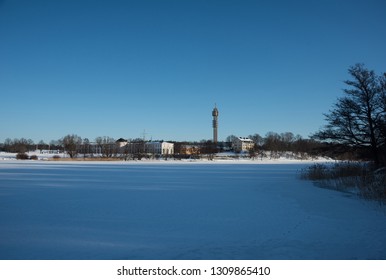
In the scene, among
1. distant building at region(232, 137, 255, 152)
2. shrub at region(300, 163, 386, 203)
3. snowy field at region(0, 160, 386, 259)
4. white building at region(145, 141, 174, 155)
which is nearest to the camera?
snowy field at region(0, 160, 386, 259)

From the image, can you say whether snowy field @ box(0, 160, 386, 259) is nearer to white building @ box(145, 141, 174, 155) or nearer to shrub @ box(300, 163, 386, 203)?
shrub @ box(300, 163, 386, 203)

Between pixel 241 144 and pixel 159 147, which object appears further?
pixel 241 144

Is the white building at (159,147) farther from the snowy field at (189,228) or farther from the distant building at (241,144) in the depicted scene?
the snowy field at (189,228)

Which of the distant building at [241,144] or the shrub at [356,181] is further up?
the distant building at [241,144]

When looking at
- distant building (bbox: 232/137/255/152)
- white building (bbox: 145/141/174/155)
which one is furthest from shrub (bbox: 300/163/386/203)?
distant building (bbox: 232/137/255/152)

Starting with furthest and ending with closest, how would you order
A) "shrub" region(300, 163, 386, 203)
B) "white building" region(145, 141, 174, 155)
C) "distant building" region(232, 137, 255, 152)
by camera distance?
"distant building" region(232, 137, 255, 152), "white building" region(145, 141, 174, 155), "shrub" region(300, 163, 386, 203)

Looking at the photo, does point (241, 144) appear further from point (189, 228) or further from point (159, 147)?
point (189, 228)

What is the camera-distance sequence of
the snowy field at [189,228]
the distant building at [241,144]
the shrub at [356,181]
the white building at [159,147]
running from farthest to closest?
1. the distant building at [241,144]
2. the white building at [159,147]
3. the shrub at [356,181]
4. the snowy field at [189,228]

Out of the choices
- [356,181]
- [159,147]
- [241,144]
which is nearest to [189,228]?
[356,181]

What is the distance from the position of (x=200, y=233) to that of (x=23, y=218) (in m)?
5.75

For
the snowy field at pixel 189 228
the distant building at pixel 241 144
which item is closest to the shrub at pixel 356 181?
the snowy field at pixel 189 228

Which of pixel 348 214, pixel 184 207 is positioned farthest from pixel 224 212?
pixel 348 214

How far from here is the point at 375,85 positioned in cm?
2489
